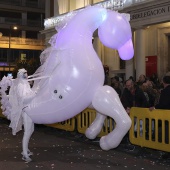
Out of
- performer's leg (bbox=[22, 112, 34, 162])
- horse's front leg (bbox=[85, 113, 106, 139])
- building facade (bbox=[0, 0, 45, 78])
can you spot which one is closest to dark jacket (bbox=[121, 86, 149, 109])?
horse's front leg (bbox=[85, 113, 106, 139])

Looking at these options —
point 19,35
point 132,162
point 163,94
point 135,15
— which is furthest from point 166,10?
point 19,35

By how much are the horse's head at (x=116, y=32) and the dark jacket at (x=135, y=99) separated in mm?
2997

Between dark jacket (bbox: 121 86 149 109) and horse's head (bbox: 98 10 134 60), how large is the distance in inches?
118

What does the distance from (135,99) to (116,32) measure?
11.7ft

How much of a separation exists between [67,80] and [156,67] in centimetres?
1347

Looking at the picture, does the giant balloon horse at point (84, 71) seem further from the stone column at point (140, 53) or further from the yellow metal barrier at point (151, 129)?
the stone column at point (140, 53)

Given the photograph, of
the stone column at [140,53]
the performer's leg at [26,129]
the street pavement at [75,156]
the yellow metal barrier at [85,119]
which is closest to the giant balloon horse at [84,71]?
the performer's leg at [26,129]

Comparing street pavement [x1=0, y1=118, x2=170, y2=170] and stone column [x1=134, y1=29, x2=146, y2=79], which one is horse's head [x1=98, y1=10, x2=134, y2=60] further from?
stone column [x1=134, y1=29, x2=146, y2=79]

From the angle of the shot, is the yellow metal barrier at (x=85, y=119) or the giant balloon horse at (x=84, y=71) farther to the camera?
the yellow metal barrier at (x=85, y=119)

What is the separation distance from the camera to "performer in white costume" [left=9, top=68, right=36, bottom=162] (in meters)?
6.93

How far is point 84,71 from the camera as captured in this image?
248 inches

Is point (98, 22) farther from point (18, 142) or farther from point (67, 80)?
point (18, 142)

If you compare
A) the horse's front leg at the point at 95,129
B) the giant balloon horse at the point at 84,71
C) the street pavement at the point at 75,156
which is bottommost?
the street pavement at the point at 75,156

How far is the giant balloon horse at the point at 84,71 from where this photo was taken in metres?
6.27
